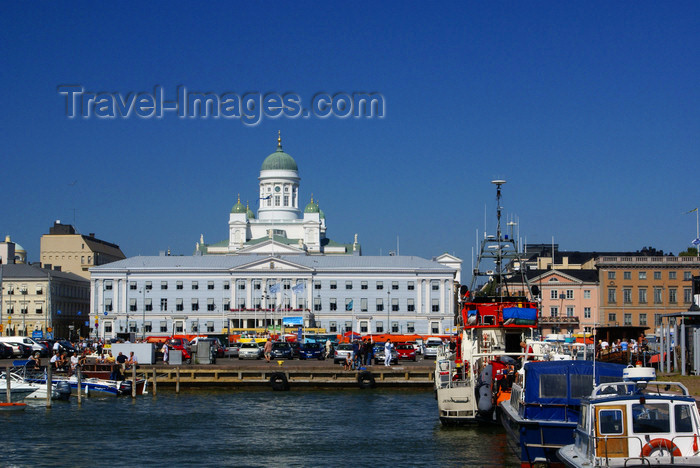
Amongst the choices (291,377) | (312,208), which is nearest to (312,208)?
(312,208)

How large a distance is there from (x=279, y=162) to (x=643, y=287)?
3279 inches

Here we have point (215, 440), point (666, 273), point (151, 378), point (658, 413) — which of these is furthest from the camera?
point (666, 273)

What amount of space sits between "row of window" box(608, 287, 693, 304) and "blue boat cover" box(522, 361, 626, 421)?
96.9 m

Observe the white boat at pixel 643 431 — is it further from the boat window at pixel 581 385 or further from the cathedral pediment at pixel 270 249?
the cathedral pediment at pixel 270 249

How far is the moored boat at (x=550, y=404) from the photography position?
27062 millimetres

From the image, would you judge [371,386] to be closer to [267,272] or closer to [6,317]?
[267,272]

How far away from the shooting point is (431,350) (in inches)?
3529

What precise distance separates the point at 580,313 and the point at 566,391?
103 metres

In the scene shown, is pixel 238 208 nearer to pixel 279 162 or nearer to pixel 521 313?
pixel 279 162

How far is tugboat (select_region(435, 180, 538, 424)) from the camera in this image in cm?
3744

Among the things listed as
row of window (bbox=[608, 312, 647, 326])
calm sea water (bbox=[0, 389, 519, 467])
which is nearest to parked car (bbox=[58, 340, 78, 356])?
calm sea water (bbox=[0, 389, 519, 467])

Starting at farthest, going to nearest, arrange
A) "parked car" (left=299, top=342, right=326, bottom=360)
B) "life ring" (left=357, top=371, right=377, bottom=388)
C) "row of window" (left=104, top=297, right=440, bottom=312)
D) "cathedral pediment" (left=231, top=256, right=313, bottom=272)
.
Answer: "cathedral pediment" (left=231, top=256, right=313, bottom=272), "row of window" (left=104, top=297, right=440, bottom=312), "parked car" (left=299, top=342, right=326, bottom=360), "life ring" (left=357, top=371, right=377, bottom=388)

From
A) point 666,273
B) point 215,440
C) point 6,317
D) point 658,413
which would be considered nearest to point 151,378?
point 215,440

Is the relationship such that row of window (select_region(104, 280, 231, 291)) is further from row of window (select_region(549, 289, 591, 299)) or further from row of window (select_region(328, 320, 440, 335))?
row of window (select_region(549, 289, 591, 299))
